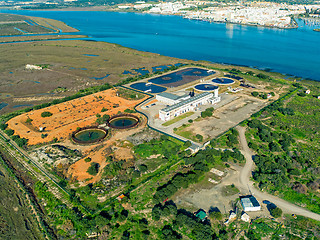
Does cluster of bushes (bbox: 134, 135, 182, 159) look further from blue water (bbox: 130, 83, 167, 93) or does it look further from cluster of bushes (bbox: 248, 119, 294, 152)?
blue water (bbox: 130, 83, 167, 93)

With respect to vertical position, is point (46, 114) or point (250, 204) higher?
point (46, 114)

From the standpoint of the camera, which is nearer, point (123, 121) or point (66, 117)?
point (123, 121)

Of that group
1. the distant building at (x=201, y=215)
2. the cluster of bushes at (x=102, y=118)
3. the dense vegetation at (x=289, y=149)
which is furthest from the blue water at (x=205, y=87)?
the distant building at (x=201, y=215)

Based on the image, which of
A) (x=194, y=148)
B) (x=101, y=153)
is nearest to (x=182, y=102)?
(x=194, y=148)

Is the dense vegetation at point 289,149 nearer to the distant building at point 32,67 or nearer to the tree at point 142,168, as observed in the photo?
the tree at point 142,168

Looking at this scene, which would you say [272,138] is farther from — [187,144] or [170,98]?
[170,98]

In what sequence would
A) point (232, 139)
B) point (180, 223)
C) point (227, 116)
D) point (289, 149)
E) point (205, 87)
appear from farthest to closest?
point (205, 87), point (227, 116), point (232, 139), point (289, 149), point (180, 223)

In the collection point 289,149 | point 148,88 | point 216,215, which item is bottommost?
point 216,215

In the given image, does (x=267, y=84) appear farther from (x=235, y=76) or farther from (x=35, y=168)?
(x=35, y=168)
